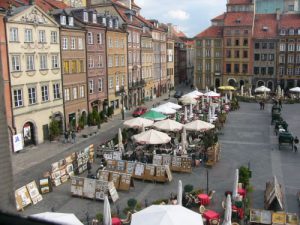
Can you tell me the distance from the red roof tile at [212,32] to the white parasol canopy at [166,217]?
65071mm

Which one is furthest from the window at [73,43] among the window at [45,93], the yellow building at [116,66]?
the yellow building at [116,66]

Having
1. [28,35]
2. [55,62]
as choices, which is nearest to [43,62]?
[55,62]

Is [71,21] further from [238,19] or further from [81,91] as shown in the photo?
[238,19]

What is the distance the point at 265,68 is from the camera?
71750mm

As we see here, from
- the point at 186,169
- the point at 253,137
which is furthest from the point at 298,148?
the point at 186,169

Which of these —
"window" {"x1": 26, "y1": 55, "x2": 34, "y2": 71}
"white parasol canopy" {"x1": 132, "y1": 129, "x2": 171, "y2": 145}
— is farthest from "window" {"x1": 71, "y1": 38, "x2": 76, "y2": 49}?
"white parasol canopy" {"x1": 132, "y1": 129, "x2": 171, "y2": 145}

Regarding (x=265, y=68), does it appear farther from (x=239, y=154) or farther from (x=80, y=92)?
(x=239, y=154)

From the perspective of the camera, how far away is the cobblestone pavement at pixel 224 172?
18578 millimetres

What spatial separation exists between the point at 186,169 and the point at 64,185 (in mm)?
7563

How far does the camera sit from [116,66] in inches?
1935

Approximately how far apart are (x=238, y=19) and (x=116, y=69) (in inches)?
1374

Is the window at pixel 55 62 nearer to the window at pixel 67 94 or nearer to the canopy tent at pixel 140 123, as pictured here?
the window at pixel 67 94

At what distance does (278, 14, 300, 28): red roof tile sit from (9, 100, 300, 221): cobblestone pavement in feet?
125

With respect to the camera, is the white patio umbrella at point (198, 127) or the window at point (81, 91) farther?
the window at point (81, 91)
